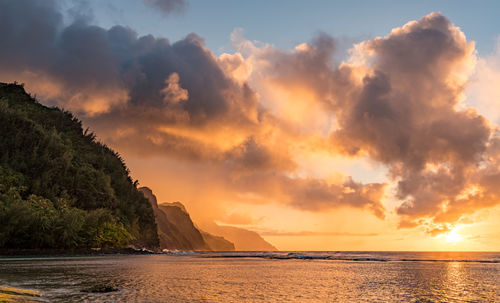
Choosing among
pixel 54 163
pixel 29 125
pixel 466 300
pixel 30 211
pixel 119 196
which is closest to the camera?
pixel 466 300

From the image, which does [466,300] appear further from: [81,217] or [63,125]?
[63,125]

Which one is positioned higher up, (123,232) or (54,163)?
(54,163)

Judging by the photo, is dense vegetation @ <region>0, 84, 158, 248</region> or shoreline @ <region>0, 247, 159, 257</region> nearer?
shoreline @ <region>0, 247, 159, 257</region>

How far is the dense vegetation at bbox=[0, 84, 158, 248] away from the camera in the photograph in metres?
84.6

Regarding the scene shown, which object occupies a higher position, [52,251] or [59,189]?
[59,189]

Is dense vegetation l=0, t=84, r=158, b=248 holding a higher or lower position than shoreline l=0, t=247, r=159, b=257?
higher

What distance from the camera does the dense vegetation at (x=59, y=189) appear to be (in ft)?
277

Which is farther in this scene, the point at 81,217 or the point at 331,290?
the point at 81,217

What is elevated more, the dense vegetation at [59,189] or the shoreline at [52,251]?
the dense vegetation at [59,189]

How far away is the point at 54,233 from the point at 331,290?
8028 cm

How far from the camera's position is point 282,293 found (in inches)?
924

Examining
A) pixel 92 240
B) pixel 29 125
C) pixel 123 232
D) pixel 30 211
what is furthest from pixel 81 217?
pixel 29 125

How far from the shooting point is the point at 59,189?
122875 mm

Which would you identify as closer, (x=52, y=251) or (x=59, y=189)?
(x=52, y=251)
